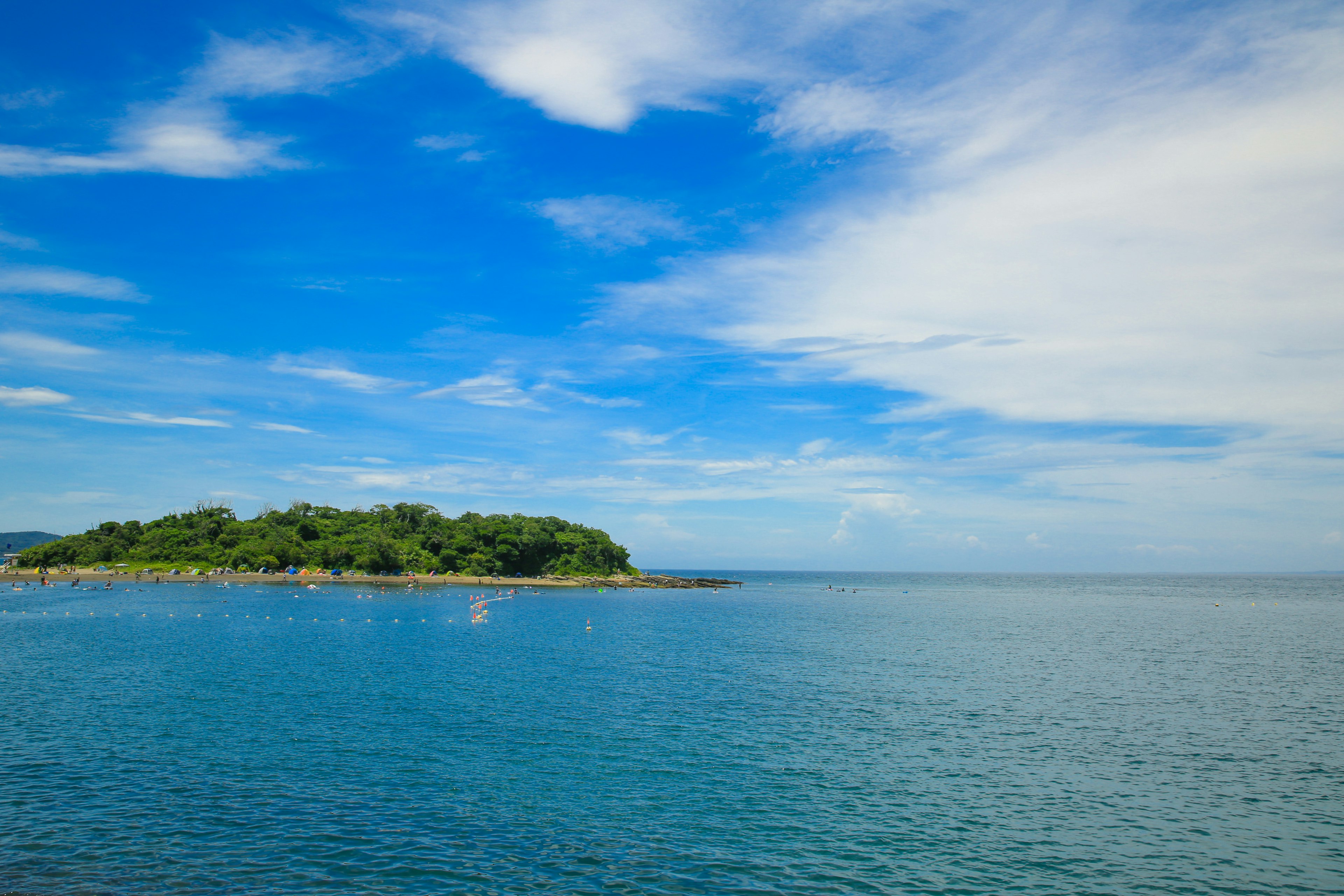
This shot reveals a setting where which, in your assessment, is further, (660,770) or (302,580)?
(302,580)

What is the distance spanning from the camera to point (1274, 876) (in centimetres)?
2111

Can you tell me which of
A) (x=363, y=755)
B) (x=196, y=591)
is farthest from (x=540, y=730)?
(x=196, y=591)

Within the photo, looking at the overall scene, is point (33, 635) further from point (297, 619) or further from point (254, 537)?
point (254, 537)

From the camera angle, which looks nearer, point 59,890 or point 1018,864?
point 59,890

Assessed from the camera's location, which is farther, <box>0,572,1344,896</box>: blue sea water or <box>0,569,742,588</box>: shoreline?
<box>0,569,742,588</box>: shoreline

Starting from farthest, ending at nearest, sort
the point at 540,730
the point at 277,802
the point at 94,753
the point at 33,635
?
the point at 33,635 < the point at 540,730 < the point at 94,753 < the point at 277,802

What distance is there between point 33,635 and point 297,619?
27.3 m

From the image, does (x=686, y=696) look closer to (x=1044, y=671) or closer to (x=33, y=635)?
(x=1044, y=671)

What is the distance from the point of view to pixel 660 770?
98.6 ft

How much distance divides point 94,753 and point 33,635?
5111 cm

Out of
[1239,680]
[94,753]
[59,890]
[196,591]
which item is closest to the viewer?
[59,890]

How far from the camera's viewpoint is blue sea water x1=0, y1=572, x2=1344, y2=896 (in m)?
20.7

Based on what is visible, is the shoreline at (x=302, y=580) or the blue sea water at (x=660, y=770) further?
the shoreline at (x=302, y=580)

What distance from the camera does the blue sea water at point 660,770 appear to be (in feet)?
67.8
